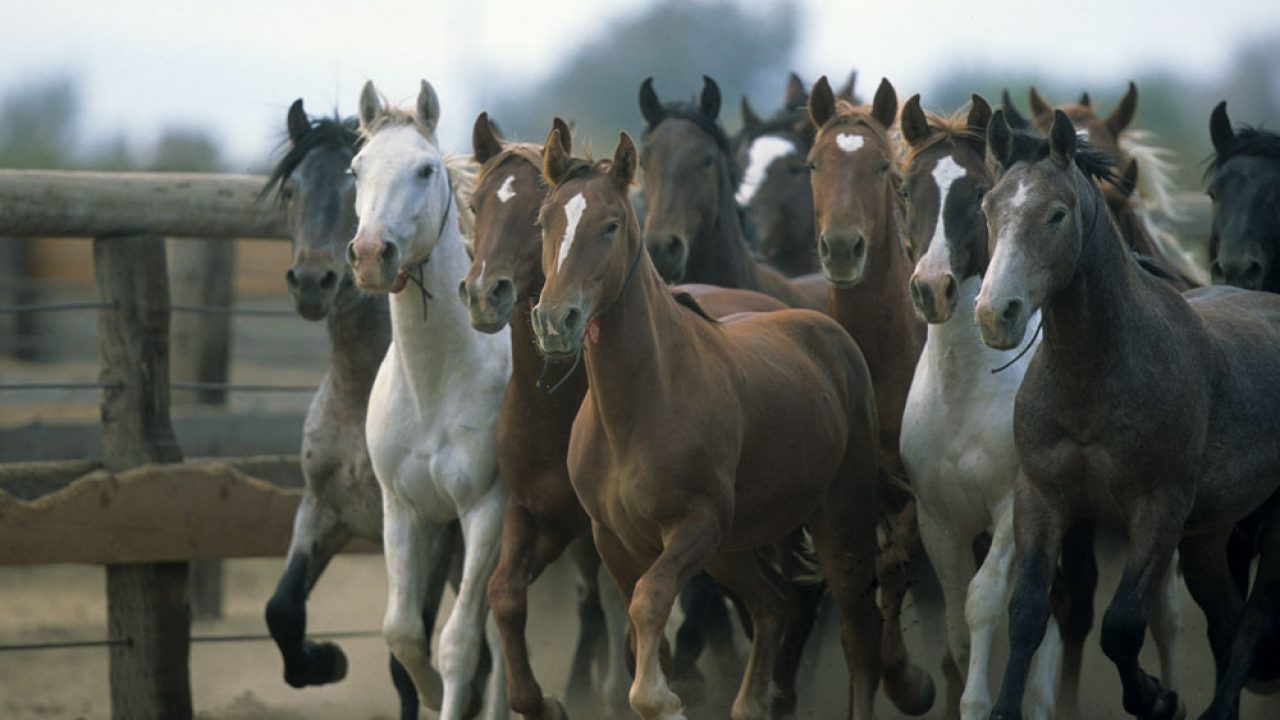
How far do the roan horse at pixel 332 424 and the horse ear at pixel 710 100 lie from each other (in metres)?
1.81

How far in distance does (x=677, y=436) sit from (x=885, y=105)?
1897mm

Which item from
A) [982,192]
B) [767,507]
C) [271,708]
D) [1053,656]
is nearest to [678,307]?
[767,507]

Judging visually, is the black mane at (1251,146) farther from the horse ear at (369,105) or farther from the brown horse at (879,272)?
the horse ear at (369,105)

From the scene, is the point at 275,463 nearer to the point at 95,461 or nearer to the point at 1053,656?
the point at 95,461

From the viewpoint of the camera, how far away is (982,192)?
5402mm

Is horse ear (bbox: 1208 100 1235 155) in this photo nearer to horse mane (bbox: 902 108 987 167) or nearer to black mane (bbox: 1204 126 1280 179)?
black mane (bbox: 1204 126 1280 179)

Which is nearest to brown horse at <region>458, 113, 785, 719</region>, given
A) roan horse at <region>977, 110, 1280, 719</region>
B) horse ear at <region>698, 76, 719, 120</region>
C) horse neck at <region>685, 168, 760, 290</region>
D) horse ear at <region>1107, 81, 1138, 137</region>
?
roan horse at <region>977, 110, 1280, 719</region>

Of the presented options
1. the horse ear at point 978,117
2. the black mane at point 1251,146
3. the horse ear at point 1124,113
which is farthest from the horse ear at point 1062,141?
the horse ear at point 1124,113

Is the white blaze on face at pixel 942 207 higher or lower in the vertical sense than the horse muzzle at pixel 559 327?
higher

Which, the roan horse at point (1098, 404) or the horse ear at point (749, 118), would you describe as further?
the horse ear at point (749, 118)

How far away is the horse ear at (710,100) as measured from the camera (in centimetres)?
773

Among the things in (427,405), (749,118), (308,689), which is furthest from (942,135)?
(308,689)

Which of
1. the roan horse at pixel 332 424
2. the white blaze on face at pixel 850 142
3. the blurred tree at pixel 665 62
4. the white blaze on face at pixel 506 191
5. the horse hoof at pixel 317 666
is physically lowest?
the blurred tree at pixel 665 62

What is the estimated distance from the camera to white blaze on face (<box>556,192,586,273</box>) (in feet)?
15.7
